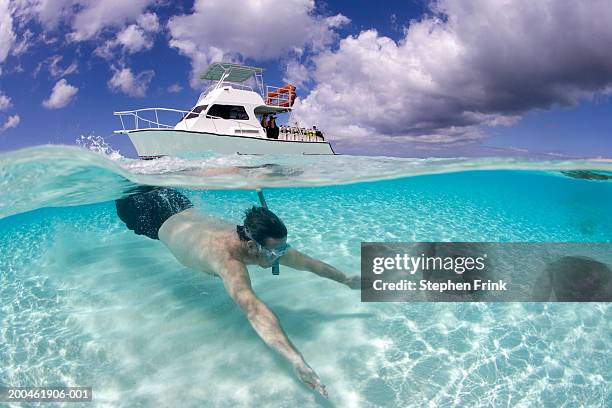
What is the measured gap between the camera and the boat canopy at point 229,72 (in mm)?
19484

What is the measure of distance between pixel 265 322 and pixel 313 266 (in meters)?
1.94

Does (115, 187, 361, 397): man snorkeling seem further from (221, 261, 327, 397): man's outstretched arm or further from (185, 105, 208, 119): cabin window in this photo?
(185, 105, 208, 119): cabin window

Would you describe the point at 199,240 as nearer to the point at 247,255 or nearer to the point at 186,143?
the point at 247,255

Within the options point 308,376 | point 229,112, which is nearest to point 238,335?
point 308,376

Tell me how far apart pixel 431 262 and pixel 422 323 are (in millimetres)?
2449

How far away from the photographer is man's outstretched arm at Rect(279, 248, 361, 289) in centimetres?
532

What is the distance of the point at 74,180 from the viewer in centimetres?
857

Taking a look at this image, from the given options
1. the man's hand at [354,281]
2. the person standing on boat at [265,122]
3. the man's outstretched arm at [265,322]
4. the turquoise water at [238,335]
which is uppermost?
the person standing on boat at [265,122]

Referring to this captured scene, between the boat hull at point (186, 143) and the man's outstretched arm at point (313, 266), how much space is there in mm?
12642

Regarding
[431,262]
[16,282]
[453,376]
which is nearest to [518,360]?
[453,376]

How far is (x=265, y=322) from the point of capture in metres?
3.57

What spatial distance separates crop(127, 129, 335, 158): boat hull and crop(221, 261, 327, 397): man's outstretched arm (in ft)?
43.9

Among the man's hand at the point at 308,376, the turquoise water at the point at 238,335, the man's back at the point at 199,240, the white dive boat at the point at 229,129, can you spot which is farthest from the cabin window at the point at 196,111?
the man's hand at the point at 308,376

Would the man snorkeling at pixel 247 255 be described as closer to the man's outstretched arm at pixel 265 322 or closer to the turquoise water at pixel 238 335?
the man's outstretched arm at pixel 265 322
